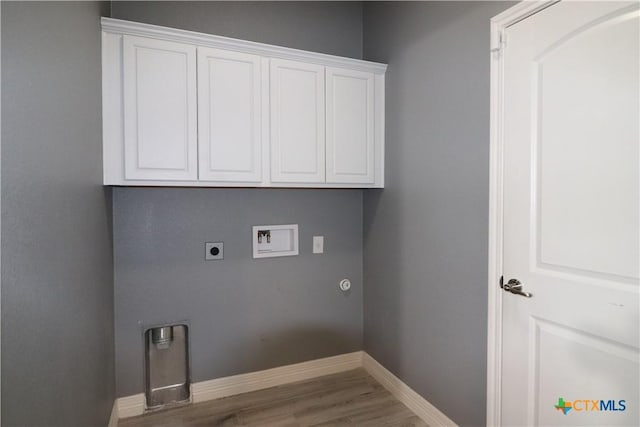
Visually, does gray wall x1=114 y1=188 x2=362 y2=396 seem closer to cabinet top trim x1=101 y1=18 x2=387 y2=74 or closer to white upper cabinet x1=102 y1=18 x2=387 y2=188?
white upper cabinet x1=102 y1=18 x2=387 y2=188

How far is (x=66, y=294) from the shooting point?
3.73 ft

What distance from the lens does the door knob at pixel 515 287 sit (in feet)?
4.81

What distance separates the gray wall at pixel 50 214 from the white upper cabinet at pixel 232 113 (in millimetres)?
169

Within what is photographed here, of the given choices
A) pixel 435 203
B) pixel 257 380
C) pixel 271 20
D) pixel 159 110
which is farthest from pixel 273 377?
pixel 271 20

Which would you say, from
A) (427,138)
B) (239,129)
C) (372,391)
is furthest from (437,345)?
(239,129)

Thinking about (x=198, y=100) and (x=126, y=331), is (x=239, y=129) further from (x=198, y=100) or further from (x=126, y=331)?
(x=126, y=331)

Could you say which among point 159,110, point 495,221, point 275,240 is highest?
point 159,110

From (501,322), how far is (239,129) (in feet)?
5.67

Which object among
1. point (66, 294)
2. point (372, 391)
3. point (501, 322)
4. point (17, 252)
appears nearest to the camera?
point (17, 252)

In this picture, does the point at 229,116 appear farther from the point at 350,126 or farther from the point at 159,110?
the point at 350,126

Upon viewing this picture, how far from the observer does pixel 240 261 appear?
238cm

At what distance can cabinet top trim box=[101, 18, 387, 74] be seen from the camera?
5.72ft

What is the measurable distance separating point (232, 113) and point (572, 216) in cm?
175

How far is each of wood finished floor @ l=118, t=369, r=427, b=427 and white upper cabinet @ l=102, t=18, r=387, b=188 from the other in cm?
145
